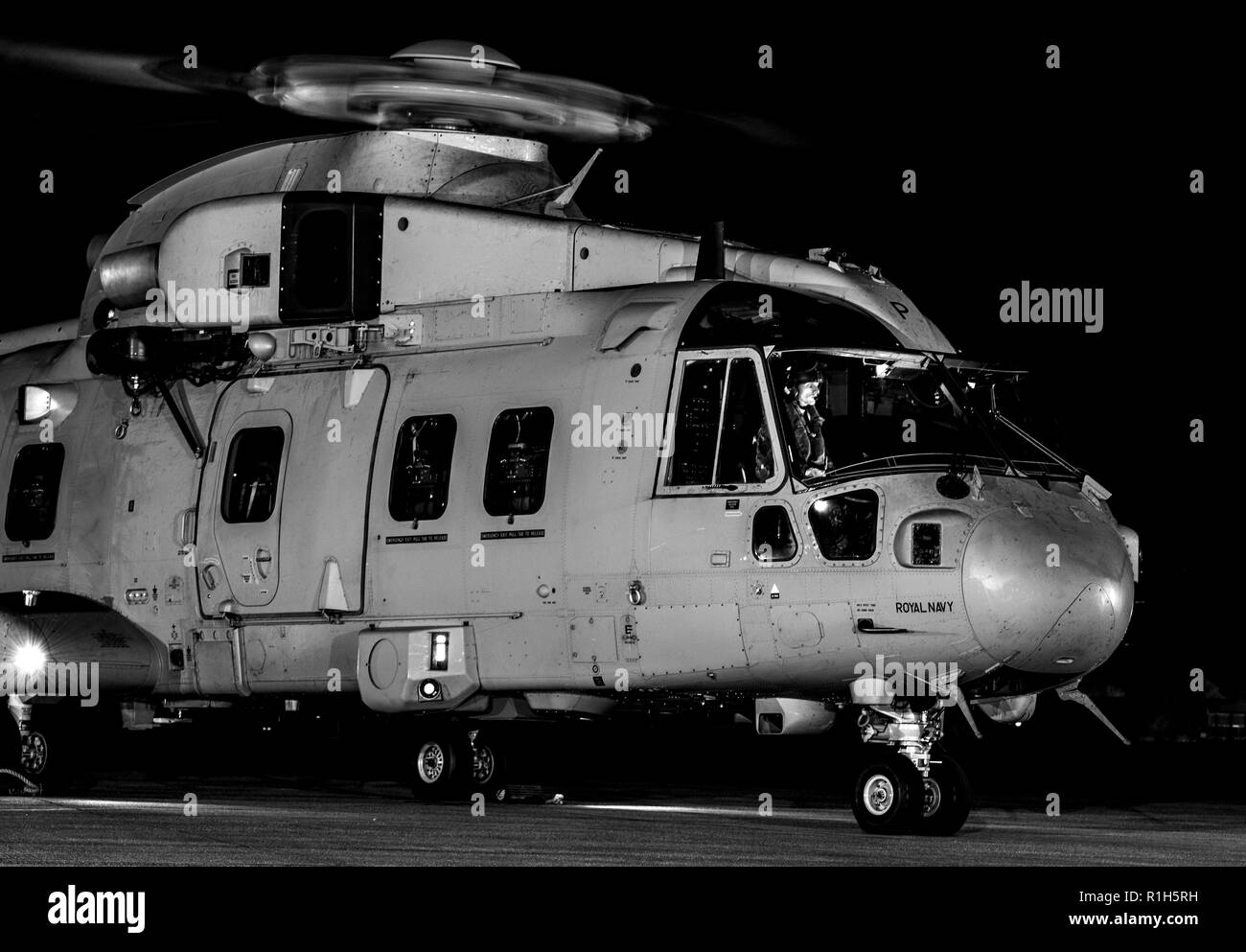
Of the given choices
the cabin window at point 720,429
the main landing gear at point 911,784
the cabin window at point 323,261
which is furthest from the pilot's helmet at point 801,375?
the cabin window at point 323,261

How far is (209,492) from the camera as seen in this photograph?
634 inches

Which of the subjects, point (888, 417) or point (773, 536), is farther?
point (888, 417)

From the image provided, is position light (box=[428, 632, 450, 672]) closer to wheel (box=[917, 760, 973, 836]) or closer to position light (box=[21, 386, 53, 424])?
wheel (box=[917, 760, 973, 836])

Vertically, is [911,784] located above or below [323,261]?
below

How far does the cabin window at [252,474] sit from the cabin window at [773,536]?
4.50 m

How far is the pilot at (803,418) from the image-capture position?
43.3 ft

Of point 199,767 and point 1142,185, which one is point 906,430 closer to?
point 1142,185

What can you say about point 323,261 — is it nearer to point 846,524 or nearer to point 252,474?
point 252,474

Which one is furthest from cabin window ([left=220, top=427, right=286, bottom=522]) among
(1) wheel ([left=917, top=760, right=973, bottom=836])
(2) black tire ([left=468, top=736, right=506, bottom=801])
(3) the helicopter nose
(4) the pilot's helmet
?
(3) the helicopter nose

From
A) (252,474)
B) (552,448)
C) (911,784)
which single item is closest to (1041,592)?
(911,784)

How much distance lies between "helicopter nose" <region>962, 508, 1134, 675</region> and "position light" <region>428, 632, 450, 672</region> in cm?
426

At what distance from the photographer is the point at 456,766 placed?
16.0 meters

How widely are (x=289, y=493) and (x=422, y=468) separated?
4.15ft
